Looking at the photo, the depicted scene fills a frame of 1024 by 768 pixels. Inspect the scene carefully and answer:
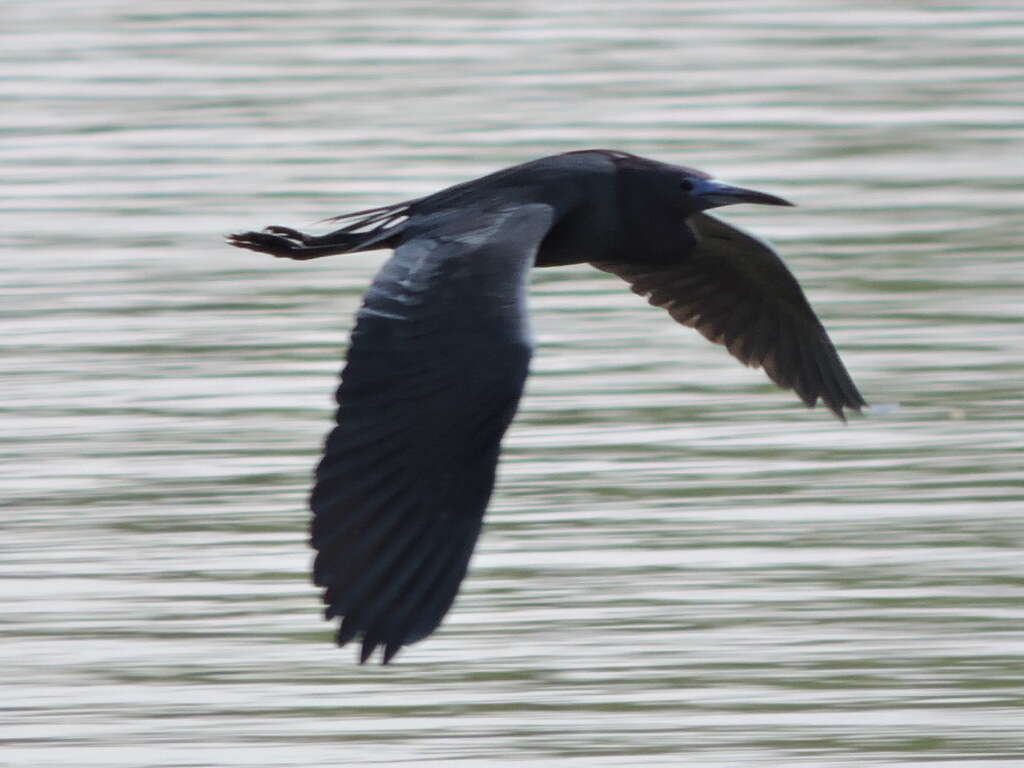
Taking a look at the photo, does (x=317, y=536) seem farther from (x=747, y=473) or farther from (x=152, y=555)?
(x=747, y=473)

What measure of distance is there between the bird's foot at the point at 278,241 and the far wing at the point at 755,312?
1134 millimetres

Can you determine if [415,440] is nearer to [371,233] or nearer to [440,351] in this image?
[440,351]

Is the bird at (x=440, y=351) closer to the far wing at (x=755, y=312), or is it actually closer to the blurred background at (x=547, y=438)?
the far wing at (x=755, y=312)

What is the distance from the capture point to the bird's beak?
6677 millimetres

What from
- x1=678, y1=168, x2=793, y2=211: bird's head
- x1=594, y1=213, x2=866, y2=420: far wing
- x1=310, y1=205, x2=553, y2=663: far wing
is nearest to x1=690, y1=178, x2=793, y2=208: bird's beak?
x1=678, y1=168, x2=793, y2=211: bird's head

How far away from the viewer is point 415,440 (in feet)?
18.3

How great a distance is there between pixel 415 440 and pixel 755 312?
7.55 ft

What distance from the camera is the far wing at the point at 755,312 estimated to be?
7.56 metres

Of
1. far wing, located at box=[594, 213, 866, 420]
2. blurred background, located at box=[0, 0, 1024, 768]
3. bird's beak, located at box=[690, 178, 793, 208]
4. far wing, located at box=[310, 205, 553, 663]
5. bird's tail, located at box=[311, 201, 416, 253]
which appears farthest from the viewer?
far wing, located at box=[594, 213, 866, 420]

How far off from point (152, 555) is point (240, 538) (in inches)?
10.6

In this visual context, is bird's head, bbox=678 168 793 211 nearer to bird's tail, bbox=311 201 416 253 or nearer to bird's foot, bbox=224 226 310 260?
A: bird's tail, bbox=311 201 416 253

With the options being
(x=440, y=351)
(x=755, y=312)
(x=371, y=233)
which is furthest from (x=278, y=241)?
(x=755, y=312)

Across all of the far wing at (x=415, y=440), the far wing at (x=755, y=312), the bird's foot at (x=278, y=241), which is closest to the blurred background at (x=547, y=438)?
the far wing at (x=755, y=312)

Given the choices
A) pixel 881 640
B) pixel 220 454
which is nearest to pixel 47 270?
pixel 220 454
